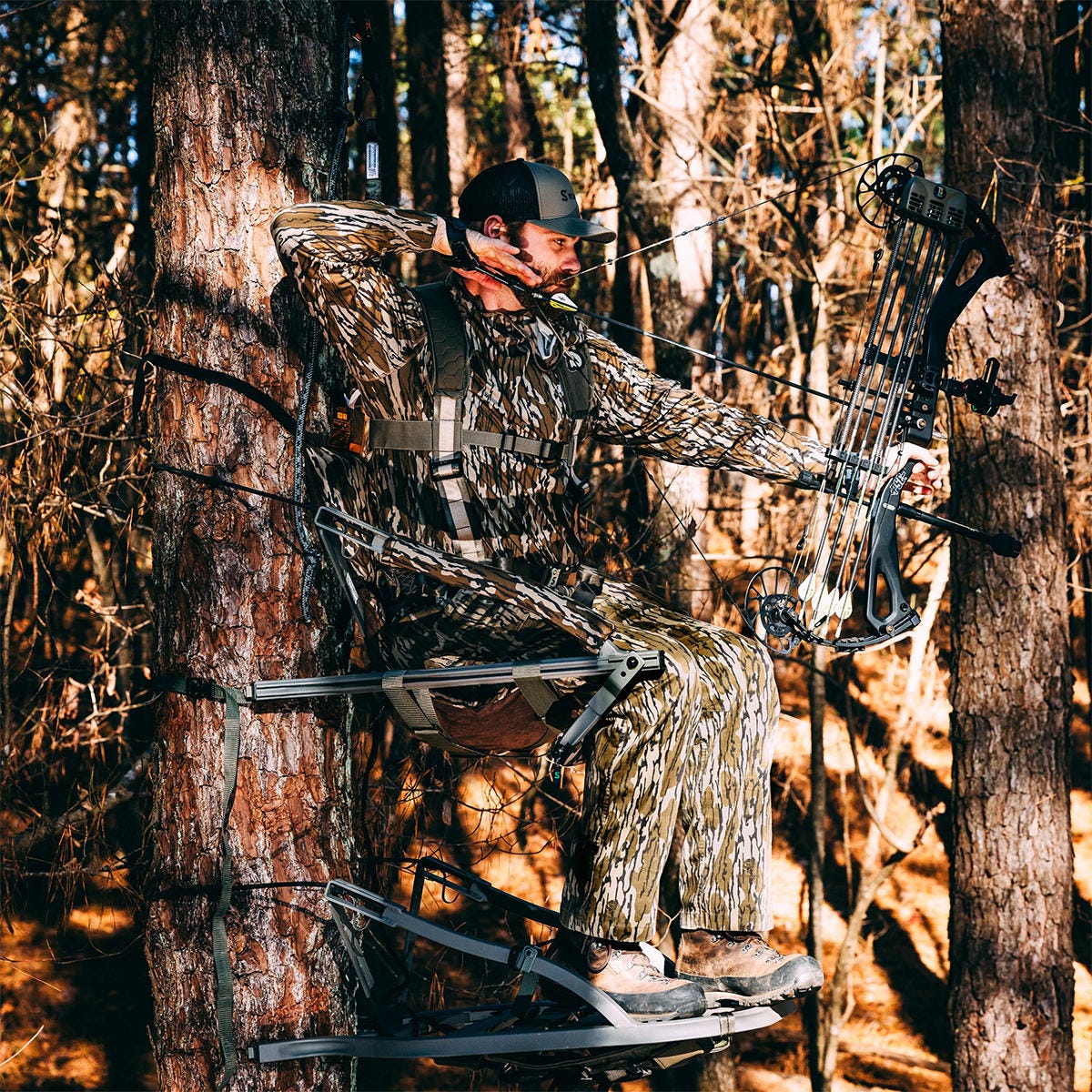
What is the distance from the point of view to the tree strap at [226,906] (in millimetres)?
3205

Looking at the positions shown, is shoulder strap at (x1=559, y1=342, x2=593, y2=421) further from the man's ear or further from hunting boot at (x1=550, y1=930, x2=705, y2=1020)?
hunting boot at (x1=550, y1=930, x2=705, y2=1020)

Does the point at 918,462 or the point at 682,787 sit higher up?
the point at 918,462

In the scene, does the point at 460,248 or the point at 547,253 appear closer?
the point at 460,248

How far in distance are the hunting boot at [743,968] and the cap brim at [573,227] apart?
5.56ft

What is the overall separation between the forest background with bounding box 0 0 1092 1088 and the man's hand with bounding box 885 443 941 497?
530 millimetres

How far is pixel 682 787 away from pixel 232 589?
119 cm

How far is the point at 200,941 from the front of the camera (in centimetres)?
328

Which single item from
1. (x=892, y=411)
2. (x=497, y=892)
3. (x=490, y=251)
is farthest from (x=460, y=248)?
(x=497, y=892)

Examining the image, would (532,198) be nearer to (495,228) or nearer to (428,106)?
(495,228)

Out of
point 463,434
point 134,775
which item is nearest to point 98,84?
point 134,775

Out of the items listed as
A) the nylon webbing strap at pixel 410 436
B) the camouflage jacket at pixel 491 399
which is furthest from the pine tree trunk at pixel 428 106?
the nylon webbing strap at pixel 410 436

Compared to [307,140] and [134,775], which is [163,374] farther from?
[134,775]

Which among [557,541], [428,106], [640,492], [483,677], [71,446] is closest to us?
[483,677]

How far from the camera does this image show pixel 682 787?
10.3 ft
